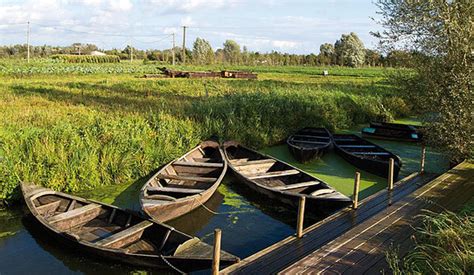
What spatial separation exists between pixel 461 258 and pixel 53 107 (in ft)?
43.5

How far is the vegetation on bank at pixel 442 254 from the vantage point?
166 inches

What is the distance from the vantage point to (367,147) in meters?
13.0

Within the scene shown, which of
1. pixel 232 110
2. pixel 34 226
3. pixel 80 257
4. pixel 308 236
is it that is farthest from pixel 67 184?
pixel 232 110

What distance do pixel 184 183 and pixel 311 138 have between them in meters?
6.18

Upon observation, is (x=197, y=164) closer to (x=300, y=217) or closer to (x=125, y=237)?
(x=125, y=237)

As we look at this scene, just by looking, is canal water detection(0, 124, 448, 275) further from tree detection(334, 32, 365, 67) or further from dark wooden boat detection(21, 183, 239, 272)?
tree detection(334, 32, 365, 67)

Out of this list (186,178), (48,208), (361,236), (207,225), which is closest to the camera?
(361,236)

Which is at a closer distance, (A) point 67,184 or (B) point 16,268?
(B) point 16,268

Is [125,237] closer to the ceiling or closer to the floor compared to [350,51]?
closer to the floor

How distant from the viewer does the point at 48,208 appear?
743cm

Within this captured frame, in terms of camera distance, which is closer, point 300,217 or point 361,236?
point 361,236

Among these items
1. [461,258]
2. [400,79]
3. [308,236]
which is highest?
[400,79]

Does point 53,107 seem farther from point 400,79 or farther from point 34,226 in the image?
point 400,79

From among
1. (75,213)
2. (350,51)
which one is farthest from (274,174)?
(350,51)
